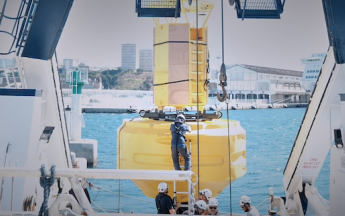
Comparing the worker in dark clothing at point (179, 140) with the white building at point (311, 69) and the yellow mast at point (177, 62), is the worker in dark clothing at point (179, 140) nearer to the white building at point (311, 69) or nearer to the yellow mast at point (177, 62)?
the yellow mast at point (177, 62)

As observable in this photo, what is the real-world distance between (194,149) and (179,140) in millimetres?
636

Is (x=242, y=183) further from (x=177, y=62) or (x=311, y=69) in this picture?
(x=311, y=69)

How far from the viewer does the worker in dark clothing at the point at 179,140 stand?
7.09 meters

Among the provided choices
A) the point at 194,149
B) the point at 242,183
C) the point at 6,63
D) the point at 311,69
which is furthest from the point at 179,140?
the point at 311,69

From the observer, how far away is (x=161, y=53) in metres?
8.60

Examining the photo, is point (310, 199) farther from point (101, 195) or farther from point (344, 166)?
point (101, 195)

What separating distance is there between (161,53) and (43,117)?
12.5 feet

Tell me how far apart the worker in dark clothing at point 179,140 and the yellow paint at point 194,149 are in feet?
0.80

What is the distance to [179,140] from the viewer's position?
23.4 feet

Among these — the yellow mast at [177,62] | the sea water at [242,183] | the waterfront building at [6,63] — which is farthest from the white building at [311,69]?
the waterfront building at [6,63]

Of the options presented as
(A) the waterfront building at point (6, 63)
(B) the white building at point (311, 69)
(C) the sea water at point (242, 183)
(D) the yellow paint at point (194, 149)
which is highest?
(B) the white building at point (311, 69)

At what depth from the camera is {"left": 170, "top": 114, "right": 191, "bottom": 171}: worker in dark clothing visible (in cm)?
709

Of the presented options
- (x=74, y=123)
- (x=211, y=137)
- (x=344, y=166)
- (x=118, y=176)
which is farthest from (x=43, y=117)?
(x=74, y=123)

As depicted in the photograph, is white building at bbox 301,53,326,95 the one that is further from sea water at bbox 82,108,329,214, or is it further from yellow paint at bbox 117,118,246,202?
yellow paint at bbox 117,118,246,202
